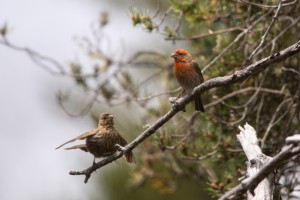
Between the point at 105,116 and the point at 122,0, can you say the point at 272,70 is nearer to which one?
the point at 105,116

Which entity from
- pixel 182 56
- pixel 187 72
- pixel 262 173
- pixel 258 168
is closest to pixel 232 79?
pixel 258 168

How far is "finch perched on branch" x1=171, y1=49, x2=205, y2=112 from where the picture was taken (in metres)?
6.45

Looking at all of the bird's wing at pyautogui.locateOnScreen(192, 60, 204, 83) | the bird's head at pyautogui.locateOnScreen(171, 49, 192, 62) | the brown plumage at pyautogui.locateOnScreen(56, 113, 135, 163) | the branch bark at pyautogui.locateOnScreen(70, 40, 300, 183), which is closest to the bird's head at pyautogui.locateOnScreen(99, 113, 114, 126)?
the brown plumage at pyautogui.locateOnScreen(56, 113, 135, 163)

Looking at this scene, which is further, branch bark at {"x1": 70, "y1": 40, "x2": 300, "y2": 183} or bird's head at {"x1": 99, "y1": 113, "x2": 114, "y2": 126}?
bird's head at {"x1": 99, "y1": 113, "x2": 114, "y2": 126}

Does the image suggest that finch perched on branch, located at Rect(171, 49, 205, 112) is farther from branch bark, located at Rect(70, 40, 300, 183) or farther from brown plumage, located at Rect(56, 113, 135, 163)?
branch bark, located at Rect(70, 40, 300, 183)

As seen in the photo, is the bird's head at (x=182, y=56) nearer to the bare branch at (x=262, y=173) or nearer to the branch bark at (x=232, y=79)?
the branch bark at (x=232, y=79)

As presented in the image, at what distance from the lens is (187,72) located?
6590 mm

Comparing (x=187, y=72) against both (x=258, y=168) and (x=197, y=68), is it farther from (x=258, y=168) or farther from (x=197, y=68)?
(x=258, y=168)

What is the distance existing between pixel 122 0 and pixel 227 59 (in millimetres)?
5827

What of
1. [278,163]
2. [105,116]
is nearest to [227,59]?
[105,116]

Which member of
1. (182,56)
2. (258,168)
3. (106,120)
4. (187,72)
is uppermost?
(182,56)

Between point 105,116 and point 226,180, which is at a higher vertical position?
point 105,116

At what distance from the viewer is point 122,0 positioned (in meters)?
11.9

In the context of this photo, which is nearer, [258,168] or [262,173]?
[262,173]
